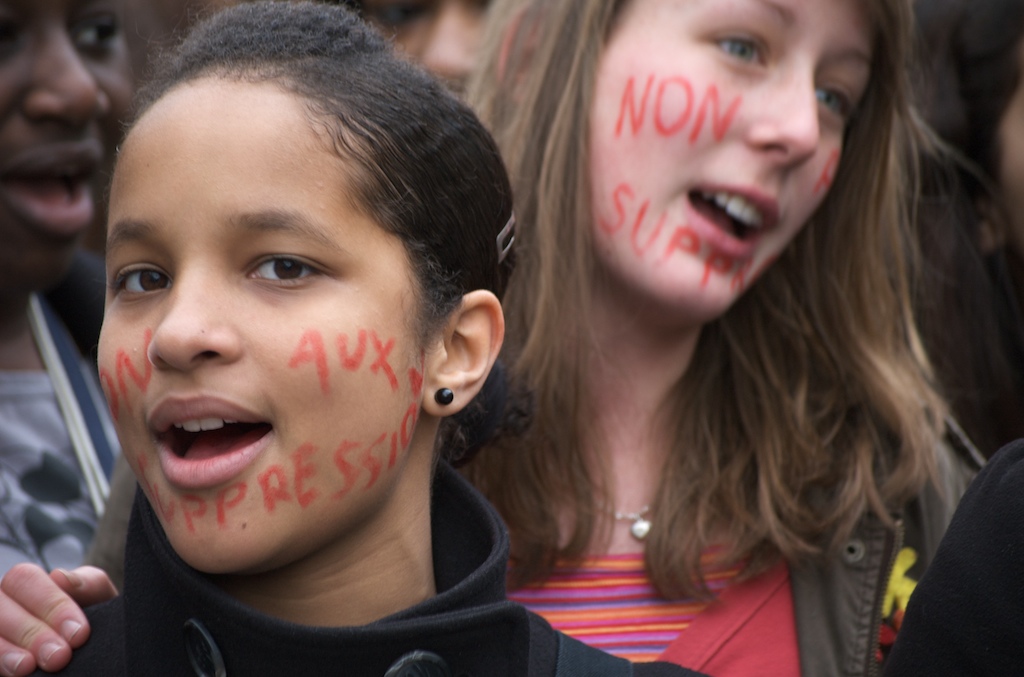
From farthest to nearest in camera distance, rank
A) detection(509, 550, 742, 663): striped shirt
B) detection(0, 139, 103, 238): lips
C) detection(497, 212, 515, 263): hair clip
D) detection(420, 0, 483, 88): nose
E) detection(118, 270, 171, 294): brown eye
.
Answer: detection(420, 0, 483, 88): nose
detection(0, 139, 103, 238): lips
detection(509, 550, 742, 663): striped shirt
detection(497, 212, 515, 263): hair clip
detection(118, 270, 171, 294): brown eye

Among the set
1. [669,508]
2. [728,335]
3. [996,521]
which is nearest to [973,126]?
[728,335]

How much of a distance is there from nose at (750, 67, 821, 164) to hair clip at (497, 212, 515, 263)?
2.30ft

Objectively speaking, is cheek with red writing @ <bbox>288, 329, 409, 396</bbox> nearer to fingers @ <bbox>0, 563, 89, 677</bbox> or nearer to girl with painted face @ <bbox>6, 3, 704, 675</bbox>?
girl with painted face @ <bbox>6, 3, 704, 675</bbox>

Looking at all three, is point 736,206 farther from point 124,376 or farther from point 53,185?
point 53,185

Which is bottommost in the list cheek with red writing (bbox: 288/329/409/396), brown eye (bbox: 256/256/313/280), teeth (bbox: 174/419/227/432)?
teeth (bbox: 174/419/227/432)

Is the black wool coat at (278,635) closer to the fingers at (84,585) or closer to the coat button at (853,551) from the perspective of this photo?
the fingers at (84,585)

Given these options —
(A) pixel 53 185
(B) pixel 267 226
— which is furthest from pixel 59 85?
(B) pixel 267 226

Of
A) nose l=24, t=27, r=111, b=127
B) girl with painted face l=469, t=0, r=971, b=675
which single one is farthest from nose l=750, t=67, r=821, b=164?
nose l=24, t=27, r=111, b=127

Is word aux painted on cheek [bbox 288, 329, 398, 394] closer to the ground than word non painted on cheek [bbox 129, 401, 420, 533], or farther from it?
farther from it

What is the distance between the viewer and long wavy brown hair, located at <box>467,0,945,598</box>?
2459 millimetres

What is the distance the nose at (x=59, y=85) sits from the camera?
9.48 feet

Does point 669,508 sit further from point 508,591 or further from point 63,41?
point 63,41

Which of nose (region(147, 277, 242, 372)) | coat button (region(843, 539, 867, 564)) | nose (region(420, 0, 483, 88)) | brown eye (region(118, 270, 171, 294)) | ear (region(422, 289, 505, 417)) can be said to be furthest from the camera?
nose (region(420, 0, 483, 88))

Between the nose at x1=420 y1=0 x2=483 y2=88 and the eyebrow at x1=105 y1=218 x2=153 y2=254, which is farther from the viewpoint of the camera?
the nose at x1=420 y1=0 x2=483 y2=88
